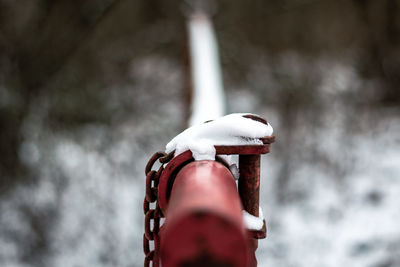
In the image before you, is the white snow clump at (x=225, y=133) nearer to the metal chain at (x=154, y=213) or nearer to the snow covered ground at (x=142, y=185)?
the metal chain at (x=154, y=213)

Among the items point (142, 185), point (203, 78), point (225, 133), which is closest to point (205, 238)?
point (225, 133)

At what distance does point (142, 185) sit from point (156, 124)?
70cm

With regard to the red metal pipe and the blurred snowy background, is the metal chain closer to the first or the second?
the red metal pipe

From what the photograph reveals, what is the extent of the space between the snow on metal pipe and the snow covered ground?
1306 millimetres

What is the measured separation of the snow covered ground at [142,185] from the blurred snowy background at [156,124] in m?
0.01

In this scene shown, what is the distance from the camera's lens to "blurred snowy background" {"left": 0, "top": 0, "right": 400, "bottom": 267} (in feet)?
11.3

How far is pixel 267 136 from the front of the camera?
0.72m

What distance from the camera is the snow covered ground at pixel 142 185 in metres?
3.32

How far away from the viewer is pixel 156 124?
4.33 meters

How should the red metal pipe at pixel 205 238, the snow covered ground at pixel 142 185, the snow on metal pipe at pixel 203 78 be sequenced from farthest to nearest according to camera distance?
the snow covered ground at pixel 142 185, the snow on metal pipe at pixel 203 78, the red metal pipe at pixel 205 238

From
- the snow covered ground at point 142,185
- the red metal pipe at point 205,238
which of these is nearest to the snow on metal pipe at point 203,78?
the red metal pipe at point 205,238

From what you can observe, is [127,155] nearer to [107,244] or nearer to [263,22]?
[107,244]

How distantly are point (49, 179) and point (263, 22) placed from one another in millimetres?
3852

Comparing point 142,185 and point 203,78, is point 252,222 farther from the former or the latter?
point 142,185
